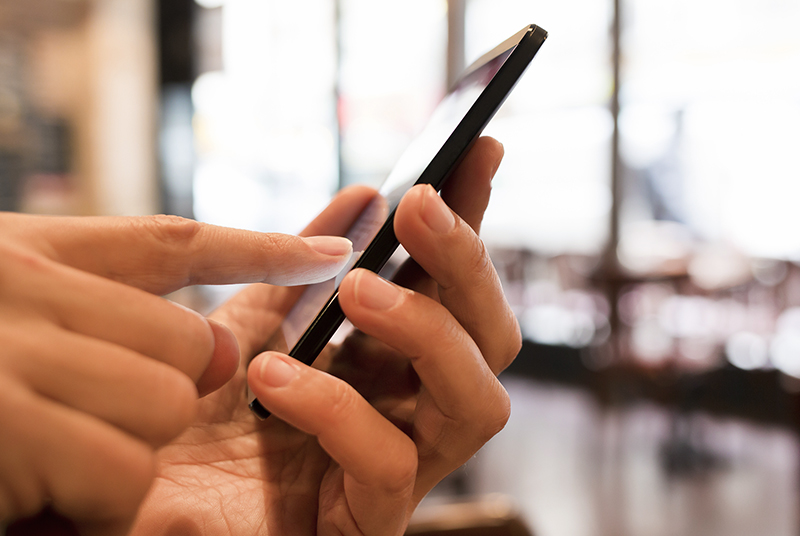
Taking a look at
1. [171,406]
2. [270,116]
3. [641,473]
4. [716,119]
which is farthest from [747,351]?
[270,116]

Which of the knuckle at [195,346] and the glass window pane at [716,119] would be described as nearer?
the knuckle at [195,346]

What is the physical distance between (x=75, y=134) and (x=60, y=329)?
5.70 metres

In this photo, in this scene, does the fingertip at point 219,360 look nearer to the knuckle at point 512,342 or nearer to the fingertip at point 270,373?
the fingertip at point 270,373

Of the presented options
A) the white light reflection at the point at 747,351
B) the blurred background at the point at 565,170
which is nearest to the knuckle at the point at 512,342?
the blurred background at the point at 565,170

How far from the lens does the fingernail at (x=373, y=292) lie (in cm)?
46

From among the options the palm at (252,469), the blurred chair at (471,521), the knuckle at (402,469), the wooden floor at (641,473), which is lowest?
the wooden floor at (641,473)

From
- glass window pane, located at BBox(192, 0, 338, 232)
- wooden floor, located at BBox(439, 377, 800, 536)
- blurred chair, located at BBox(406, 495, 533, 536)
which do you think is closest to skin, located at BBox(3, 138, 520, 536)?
blurred chair, located at BBox(406, 495, 533, 536)

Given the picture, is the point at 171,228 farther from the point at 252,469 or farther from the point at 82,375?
the point at 252,469

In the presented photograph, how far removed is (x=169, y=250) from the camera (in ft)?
1.34

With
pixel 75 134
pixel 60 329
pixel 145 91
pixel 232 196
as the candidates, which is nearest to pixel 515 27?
pixel 232 196

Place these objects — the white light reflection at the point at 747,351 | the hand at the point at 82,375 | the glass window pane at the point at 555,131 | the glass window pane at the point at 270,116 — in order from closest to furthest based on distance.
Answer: the hand at the point at 82,375 < the white light reflection at the point at 747,351 < the glass window pane at the point at 555,131 < the glass window pane at the point at 270,116

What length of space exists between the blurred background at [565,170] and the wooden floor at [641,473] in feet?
0.05

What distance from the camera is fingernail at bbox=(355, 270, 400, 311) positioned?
0.46 m

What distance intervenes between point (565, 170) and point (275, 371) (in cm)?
452
